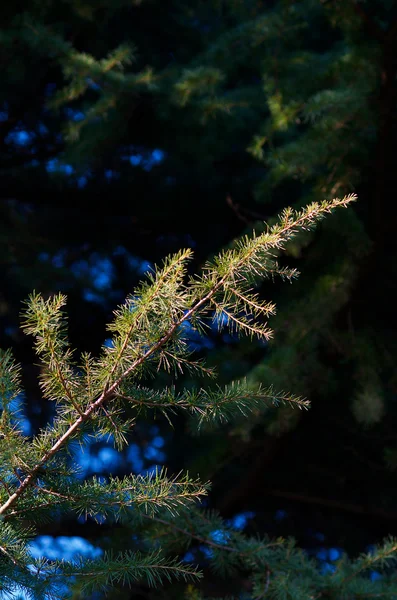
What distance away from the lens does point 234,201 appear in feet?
10.6

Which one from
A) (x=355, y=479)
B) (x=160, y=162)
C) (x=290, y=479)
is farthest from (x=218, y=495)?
(x=160, y=162)

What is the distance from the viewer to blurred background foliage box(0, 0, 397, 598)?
2320mm

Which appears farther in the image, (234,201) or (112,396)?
(234,201)

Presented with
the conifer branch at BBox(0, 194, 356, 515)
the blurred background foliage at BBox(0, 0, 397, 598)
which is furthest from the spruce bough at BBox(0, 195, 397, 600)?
the blurred background foliage at BBox(0, 0, 397, 598)

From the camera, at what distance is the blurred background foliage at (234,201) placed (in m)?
2.32

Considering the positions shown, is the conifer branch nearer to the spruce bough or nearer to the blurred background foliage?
the spruce bough

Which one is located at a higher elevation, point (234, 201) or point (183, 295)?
point (234, 201)

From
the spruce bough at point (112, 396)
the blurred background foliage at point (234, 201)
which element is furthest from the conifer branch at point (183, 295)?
the blurred background foliage at point (234, 201)

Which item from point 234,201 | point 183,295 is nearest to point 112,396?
point 183,295

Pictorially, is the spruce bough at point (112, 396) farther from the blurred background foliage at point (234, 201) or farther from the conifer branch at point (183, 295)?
the blurred background foliage at point (234, 201)

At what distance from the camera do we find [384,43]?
2221mm

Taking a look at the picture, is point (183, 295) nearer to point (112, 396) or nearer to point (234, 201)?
point (112, 396)

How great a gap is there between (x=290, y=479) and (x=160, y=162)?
1.72 m

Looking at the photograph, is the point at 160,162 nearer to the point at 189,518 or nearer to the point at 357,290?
the point at 357,290
